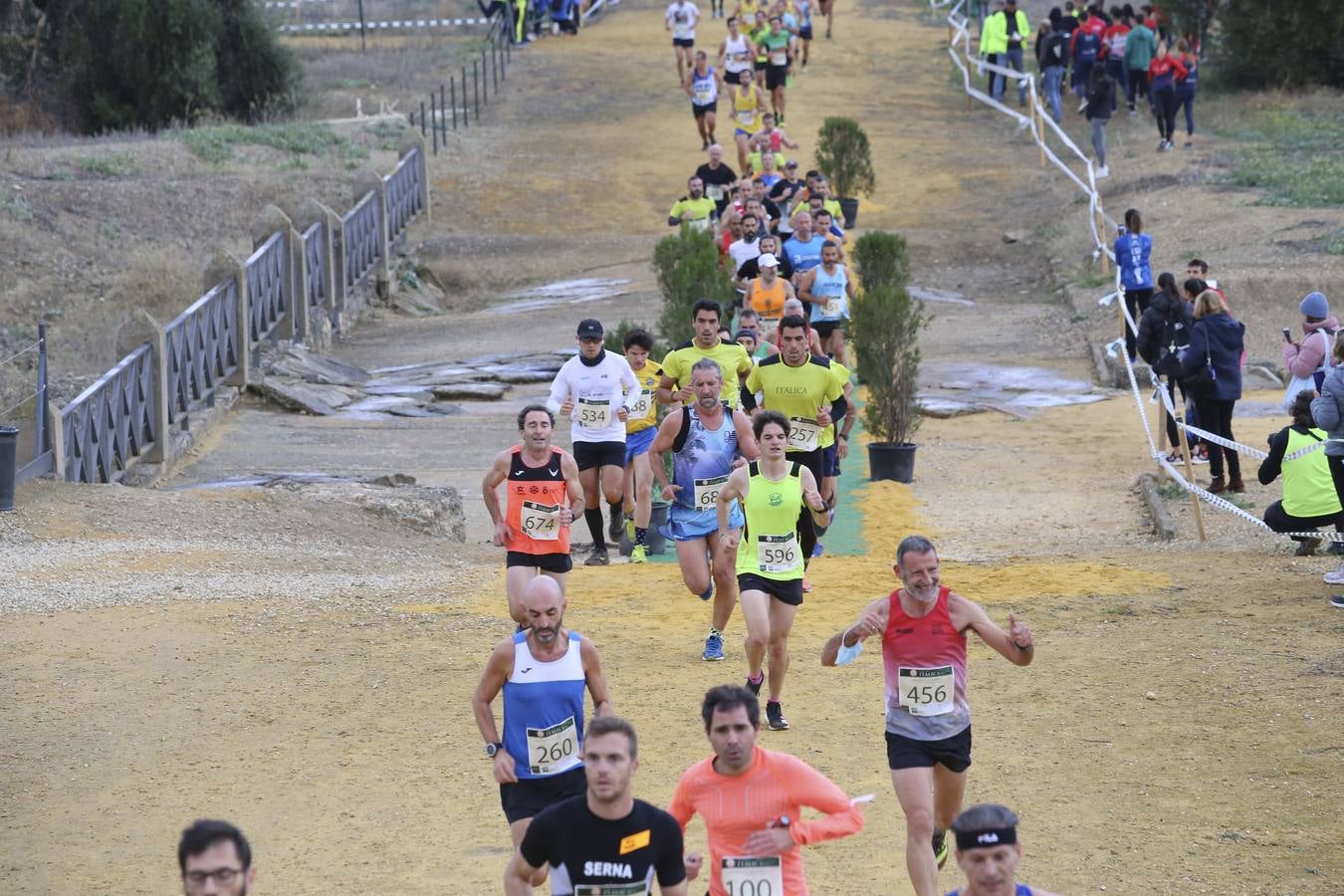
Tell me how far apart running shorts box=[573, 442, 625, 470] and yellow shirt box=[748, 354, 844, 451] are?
1.37 m

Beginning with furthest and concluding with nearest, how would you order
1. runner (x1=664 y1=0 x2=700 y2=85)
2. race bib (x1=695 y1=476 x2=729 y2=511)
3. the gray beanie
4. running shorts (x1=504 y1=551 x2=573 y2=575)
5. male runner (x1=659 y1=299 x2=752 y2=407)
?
runner (x1=664 y1=0 x2=700 y2=85), the gray beanie, male runner (x1=659 y1=299 x2=752 y2=407), race bib (x1=695 y1=476 x2=729 y2=511), running shorts (x1=504 y1=551 x2=573 y2=575)

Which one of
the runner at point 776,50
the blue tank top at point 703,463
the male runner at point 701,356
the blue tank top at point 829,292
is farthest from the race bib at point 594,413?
the runner at point 776,50

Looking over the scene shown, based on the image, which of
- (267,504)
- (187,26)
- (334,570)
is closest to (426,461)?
(267,504)

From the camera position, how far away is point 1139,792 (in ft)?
31.9

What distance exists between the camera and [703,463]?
38.8 feet

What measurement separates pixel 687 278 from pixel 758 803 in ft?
50.6

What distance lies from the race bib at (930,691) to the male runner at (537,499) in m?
3.55

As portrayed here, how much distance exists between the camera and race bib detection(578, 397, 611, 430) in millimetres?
13828

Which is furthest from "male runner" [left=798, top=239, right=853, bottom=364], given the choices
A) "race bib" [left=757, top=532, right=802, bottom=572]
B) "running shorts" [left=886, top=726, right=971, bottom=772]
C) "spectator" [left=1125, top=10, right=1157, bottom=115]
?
"spectator" [left=1125, top=10, right=1157, bottom=115]

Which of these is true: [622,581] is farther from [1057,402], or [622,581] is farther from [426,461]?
[1057,402]

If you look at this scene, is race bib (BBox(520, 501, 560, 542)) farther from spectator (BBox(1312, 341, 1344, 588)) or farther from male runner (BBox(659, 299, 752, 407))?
spectator (BBox(1312, 341, 1344, 588))

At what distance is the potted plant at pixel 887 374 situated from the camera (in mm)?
19312

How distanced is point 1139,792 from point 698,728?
8.10ft

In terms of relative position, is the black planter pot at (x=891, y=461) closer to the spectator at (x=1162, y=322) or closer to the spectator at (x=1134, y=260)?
the spectator at (x=1162, y=322)
